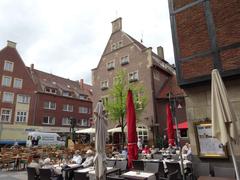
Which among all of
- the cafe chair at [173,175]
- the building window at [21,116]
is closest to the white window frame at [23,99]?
the building window at [21,116]

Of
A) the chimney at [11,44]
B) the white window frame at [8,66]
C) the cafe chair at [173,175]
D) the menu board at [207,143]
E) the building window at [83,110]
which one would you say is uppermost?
the chimney at [11,44]

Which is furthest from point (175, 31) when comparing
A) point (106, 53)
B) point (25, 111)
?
point (25, 111)

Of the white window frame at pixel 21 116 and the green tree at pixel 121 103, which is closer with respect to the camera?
the green tree at pixel 121 103

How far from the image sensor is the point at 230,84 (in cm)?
674

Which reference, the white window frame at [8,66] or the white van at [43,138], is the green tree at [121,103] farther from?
the white window frame at [8,66]

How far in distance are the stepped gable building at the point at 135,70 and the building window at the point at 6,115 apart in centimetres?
1421

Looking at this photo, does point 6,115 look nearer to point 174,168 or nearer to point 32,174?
point 32,174

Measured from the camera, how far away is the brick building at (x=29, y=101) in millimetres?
31672

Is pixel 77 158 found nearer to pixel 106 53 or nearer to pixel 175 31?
pixel 175 31

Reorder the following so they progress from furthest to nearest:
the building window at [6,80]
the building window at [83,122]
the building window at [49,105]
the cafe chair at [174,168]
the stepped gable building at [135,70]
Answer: the building window at [83,122]
the building window at [49,105]
the building window at [6,80]
the stepped gable building at [135,70]
the cafe chair at [174,168]

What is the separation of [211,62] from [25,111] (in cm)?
3305

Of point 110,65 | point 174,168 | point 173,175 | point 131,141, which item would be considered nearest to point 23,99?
point 110,65

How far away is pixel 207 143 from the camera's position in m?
6.95

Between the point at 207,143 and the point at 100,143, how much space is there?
3714 mm
